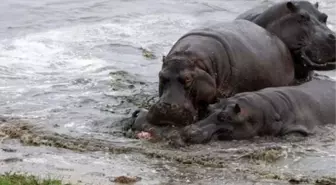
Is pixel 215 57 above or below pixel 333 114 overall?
above

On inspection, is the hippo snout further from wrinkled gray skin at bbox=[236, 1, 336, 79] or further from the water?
wrinkled gray skin at bbox=[236, 1, 336, 79]

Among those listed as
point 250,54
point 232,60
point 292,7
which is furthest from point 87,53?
point 232,60

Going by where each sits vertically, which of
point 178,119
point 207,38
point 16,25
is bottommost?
point 16,25

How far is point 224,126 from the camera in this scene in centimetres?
827

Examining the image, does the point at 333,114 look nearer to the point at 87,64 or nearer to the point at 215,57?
the point at 215,57

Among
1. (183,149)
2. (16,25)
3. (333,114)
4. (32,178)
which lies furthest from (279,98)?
(16,25)

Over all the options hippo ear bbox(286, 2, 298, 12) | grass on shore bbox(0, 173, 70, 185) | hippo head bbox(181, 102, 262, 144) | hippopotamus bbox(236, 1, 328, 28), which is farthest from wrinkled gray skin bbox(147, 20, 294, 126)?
grass on shore bbox(0, 173, 70, 185)

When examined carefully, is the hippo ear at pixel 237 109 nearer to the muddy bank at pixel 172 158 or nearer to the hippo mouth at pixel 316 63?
the muddy bank at pixel 172 158

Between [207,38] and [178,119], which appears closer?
[178,119]

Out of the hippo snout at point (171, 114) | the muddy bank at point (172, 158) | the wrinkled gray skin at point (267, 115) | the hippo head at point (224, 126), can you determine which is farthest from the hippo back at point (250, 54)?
the muddy bank at point (172, 158)

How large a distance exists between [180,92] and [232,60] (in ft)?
3.35

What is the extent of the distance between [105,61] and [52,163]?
19.5 ft

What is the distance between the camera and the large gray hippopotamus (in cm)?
826

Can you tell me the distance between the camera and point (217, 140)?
27.1ft
